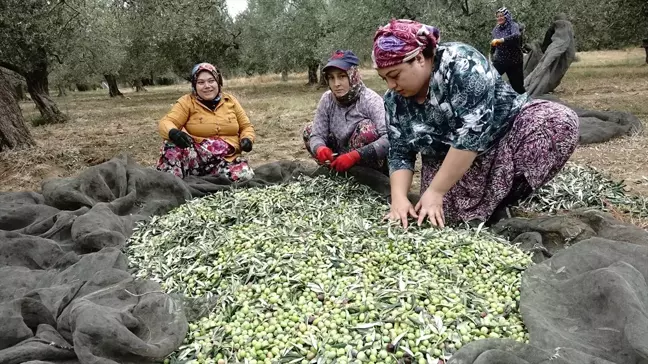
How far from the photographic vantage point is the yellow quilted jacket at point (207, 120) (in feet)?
15.5

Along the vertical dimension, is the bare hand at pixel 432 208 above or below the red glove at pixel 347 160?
below

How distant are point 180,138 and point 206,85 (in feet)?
1.86

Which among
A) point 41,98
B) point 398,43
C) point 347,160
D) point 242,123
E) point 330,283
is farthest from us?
point 41,98

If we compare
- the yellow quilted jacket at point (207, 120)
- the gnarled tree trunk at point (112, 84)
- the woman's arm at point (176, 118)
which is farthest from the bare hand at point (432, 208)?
the gnarled tree trunk at point (112, 84)

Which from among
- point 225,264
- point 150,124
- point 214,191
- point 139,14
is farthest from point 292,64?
point 225,264

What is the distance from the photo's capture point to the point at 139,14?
25.6ft

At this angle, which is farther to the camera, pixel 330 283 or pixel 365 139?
pixel 365 139

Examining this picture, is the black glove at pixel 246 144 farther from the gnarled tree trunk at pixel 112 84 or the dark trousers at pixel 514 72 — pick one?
the gnarled tree trunk at pixel 112 84

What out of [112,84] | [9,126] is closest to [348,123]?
[9,126]

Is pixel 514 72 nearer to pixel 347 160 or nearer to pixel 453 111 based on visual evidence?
pixel 347 160

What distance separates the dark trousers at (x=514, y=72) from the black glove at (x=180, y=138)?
7017mm

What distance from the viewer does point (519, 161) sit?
3.19 metres

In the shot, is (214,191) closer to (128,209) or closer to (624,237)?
(128,209)

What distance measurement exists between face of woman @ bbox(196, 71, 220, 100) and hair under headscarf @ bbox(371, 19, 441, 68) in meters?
2.35
